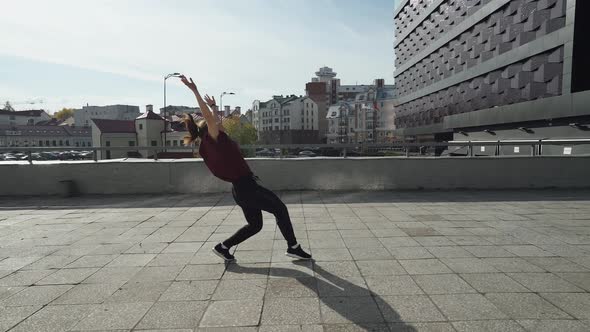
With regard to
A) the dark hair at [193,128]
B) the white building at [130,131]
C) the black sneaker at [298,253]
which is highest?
the white building at [130,131]

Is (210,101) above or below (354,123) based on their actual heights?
below

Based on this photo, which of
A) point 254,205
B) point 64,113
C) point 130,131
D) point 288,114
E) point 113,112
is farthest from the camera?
point 64,113

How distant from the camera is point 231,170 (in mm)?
3717

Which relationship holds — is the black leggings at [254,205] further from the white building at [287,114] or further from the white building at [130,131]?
the white building at [287,114]

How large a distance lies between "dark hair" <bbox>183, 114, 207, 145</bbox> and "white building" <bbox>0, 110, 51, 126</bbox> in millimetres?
121088

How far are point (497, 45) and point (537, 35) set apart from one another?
4.99 metres

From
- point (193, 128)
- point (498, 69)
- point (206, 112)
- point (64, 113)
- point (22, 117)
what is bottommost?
point (193, 128)

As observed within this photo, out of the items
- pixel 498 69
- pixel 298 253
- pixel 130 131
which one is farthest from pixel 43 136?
pixel 298 253

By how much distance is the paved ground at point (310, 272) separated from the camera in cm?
271

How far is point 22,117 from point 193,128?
440 feet

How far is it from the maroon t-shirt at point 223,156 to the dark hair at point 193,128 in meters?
0.10

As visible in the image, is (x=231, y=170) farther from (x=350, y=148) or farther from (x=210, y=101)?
(x=350, y=148)

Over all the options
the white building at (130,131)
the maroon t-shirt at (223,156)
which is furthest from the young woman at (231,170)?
the white building at (130,131)

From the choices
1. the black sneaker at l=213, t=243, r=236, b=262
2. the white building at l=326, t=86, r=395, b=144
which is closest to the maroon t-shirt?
the black sneaker at l=213, t=243, r=236, b=262
